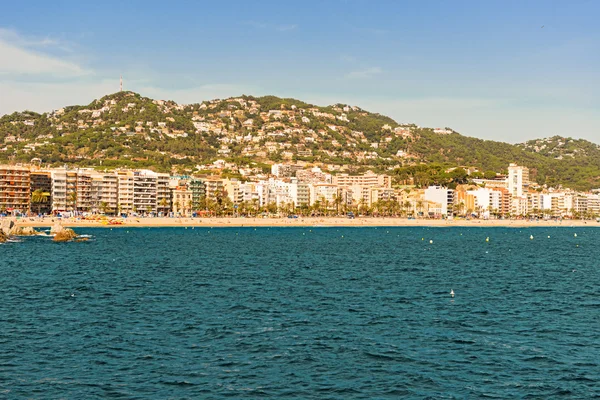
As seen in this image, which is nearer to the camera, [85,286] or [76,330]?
[76,330]

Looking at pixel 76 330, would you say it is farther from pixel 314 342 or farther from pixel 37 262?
pixel 37 262

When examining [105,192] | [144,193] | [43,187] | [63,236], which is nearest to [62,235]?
[63,236]

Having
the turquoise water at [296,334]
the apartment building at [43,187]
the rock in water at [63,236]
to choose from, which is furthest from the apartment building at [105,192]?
the turquoise water at [296,334]

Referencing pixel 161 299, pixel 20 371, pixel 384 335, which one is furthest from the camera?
pixel 161 299

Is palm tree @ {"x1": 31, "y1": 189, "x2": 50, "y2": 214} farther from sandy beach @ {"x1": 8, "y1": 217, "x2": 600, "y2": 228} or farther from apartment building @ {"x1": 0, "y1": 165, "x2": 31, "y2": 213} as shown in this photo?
sandy beach @ {"x1": 8, "y1": 217, "x2": 600, "y2": 228}

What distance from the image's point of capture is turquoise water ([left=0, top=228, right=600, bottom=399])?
21.2 m

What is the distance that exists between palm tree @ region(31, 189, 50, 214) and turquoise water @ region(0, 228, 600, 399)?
12268 centimetres

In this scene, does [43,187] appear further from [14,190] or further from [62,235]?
[62,235]

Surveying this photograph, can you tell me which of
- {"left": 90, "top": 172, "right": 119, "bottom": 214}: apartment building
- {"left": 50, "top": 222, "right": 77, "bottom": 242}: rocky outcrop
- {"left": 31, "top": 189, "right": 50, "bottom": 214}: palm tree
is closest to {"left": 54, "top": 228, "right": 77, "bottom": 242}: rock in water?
{"left": 50, "top": 222, "right": 77, "bottom": 242}: rocky outcrop

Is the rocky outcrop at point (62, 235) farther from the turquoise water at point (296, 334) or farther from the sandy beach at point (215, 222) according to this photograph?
the sandy beach at point (215, 222)

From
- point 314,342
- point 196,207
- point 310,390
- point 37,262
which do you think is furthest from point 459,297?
point 196,207

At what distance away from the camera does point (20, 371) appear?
2233 centimetres

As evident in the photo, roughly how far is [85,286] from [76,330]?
49.9 feet

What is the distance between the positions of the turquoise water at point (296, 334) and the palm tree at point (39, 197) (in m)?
123
